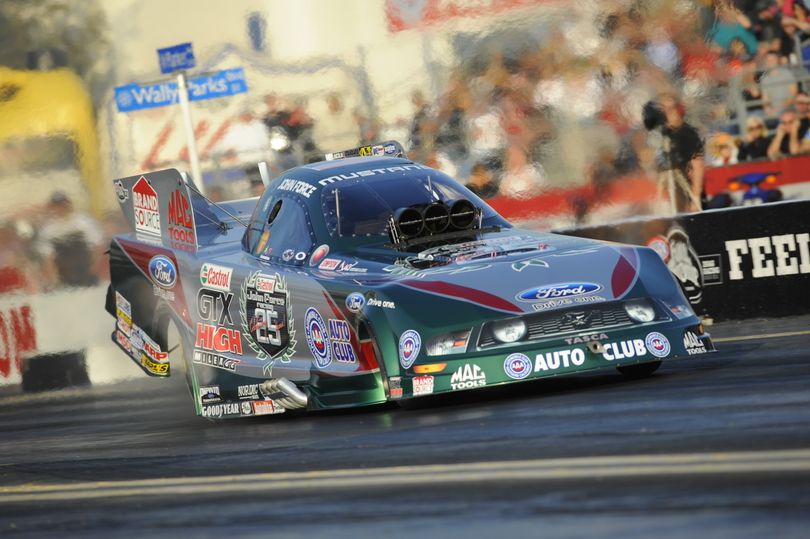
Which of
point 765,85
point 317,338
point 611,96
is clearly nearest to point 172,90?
point 611,96

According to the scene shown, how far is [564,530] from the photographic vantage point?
482cm

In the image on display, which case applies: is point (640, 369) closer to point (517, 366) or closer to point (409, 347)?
point (517, 366)

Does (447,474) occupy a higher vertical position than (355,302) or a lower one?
lower

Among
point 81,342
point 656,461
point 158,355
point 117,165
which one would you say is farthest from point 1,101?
point 656,461

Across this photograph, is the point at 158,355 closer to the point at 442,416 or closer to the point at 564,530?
the point at 442,416

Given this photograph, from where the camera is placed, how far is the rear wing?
10867 mm

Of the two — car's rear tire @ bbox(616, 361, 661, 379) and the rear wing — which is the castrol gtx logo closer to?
the rear wing

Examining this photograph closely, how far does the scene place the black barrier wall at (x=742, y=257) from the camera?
40.1ft

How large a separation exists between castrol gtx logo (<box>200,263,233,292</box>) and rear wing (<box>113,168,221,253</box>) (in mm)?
463

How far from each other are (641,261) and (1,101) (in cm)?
1358

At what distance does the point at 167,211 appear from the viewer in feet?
36.7

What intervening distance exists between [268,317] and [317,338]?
60 cm

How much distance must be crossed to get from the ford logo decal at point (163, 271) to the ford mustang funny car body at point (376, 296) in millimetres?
16

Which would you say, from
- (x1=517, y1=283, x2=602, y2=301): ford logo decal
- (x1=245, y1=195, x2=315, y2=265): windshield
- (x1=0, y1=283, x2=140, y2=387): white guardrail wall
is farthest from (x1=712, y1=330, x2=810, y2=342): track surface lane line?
(x1=0, y1=283, x2=140, y2=387): white guardrail wall
